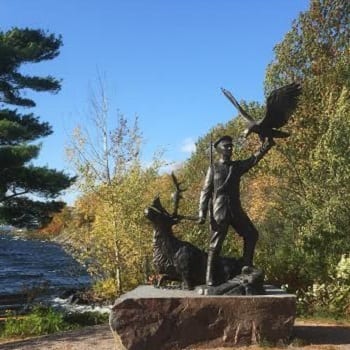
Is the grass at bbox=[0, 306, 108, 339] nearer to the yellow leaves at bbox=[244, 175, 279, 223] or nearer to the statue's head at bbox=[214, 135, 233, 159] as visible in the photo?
Answer: the statue's head at bbox=[214, 135, 233, 159]

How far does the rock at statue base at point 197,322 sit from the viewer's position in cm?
772

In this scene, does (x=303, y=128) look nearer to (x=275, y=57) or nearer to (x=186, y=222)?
(x=275, y=57)

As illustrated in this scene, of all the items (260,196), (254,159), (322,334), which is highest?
(260,196)

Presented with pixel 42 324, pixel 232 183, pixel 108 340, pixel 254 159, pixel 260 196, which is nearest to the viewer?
pixel 232 183

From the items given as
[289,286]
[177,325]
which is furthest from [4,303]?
[177,325]

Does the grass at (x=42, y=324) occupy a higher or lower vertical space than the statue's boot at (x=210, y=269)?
lower

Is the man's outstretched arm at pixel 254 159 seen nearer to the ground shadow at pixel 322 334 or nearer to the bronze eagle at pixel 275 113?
the bronze eagle at pixel 275 113

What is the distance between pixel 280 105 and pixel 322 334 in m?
3.60

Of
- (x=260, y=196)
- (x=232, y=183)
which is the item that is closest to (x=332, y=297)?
(x=232, y=183)

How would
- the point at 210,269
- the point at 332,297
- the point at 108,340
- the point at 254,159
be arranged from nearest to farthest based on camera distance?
the point at 210,269, the point at 254,159, the point at 108,340, the point at 332,297

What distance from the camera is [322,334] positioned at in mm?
8742

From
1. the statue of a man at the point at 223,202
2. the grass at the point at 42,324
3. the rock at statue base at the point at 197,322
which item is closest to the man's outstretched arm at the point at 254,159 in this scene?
the statue of a man at the point at 223,202

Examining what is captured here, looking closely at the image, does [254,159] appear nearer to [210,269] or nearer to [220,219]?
[220,219]

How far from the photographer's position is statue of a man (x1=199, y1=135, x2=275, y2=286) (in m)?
8.50
